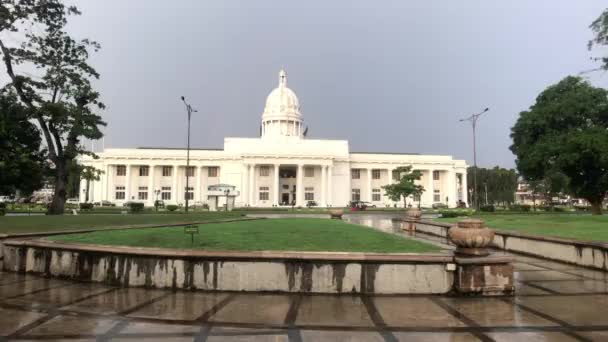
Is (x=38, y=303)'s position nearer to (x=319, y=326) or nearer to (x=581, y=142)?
(x=319, y=326)

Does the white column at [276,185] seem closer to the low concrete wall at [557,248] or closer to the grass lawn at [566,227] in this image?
the grass lawn at [566,227]

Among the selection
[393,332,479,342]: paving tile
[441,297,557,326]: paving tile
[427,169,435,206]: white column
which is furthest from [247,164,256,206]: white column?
[393,332,479,342]: paving tile

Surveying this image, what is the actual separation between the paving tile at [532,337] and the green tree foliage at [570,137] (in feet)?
100

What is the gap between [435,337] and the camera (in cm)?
518

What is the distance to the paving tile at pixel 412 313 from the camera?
5848 millimetres

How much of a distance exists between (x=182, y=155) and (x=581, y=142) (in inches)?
2674

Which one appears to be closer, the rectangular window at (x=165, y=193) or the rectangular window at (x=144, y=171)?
the rectangular window at (x=165, y=193)

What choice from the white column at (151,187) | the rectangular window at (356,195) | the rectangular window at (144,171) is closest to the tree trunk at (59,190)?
the white column at (151,187)

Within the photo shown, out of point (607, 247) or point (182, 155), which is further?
point (182, 155)

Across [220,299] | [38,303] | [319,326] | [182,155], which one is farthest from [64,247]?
[182,155]

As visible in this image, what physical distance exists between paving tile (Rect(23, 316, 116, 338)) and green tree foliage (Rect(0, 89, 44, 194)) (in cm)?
1739

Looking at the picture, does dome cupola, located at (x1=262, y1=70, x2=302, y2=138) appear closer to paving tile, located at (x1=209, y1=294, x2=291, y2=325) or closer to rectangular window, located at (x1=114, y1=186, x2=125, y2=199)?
rectangular window, located at (x1=114, y1=186, x2=125, y2=199)

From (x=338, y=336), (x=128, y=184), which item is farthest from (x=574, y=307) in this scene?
(x=128, y=184)

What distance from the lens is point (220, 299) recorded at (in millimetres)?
7438
